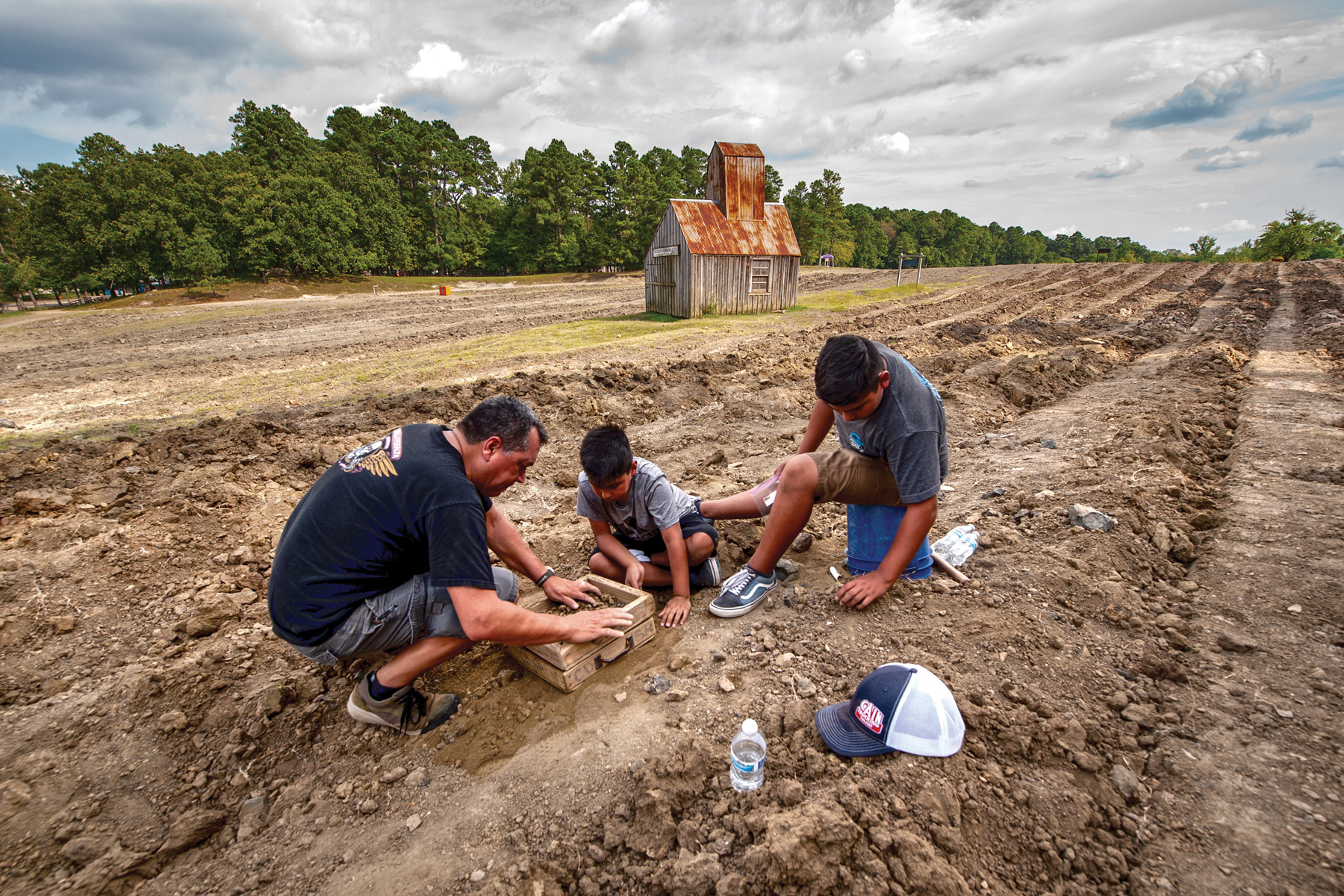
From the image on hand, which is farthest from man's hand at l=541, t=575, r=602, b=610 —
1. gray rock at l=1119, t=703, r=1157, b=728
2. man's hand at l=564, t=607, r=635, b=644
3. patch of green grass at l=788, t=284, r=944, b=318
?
patch of green grass at l=788, t=284, r=944, b=318

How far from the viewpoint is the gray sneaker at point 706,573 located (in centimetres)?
401

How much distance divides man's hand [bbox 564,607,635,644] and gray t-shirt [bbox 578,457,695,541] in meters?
0.68

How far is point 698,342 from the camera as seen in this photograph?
45.3 ft

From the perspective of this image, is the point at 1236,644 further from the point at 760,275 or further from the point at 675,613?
the point at 760,275

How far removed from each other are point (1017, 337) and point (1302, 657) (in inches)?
448

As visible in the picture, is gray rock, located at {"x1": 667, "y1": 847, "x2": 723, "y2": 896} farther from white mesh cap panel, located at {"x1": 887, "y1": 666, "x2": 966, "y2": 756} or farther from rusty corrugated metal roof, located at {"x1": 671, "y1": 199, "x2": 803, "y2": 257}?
rusty corrugated metal roof, located at {"x1": 671, "y1": 199, "x2": 803, "y2": 257}

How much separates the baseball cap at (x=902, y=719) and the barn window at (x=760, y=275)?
19.1 metres

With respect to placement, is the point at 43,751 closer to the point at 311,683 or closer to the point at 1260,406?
the point at 311,683

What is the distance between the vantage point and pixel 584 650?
3102 mm

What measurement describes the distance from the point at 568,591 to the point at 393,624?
98 cm

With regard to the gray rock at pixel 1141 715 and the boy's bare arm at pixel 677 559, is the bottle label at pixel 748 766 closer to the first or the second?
the boy's bare arm at pixel 677 559

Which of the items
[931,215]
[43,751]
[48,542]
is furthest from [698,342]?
[931,215]

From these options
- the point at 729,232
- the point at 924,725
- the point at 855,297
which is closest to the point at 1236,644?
the point at 924,725

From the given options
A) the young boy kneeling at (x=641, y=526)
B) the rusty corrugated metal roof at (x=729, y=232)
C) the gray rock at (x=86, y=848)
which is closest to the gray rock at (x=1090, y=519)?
the young boy kneeling at (x=641, y=526)
